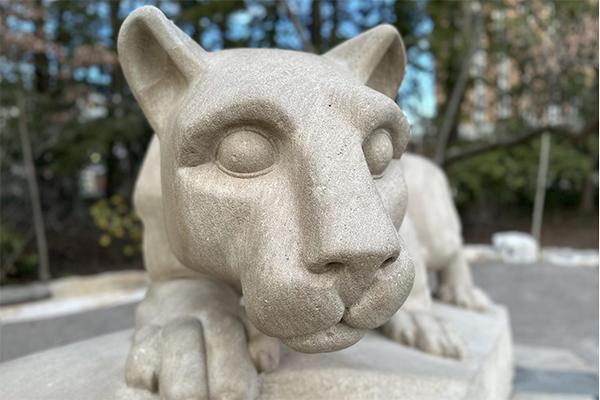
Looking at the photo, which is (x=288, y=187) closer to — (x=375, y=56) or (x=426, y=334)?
(x=375, y=56)

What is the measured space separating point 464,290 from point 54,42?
6804 millimetres

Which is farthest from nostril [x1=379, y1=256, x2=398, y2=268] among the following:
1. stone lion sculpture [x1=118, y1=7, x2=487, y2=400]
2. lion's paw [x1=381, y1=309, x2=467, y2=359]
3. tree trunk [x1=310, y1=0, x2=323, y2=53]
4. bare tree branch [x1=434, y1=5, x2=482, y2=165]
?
tree trunk [x1=310, y1=0, x2=323, y2=53]

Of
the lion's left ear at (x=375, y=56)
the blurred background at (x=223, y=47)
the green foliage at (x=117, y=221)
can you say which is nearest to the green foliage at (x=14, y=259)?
the blurred background at (x=223, y=47)

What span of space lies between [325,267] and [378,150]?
37 cm

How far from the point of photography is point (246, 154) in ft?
3.88

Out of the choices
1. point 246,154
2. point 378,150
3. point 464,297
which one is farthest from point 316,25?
point 246,154

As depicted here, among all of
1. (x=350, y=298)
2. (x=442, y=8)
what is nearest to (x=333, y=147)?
(x=350, y=298)

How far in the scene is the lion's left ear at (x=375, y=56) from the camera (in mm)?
1543

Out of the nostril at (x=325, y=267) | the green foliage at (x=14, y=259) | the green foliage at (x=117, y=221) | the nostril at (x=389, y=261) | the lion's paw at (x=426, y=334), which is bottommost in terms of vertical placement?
the green foliage at (x=14, y=259)

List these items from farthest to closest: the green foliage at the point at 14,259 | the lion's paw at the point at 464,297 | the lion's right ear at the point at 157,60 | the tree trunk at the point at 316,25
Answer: the tree trunk at the point at 316,25
the green foliage at the point at 14,259
the lion's paw at the point at 464,297
the lion's right ear at the point at 157,60

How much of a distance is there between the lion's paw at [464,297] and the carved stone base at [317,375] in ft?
2.57

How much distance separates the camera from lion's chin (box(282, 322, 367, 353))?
45.1 inches

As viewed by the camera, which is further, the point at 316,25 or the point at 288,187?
the point at 316,25

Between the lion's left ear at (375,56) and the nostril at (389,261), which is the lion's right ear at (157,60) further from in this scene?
the nostril at (389,261)
